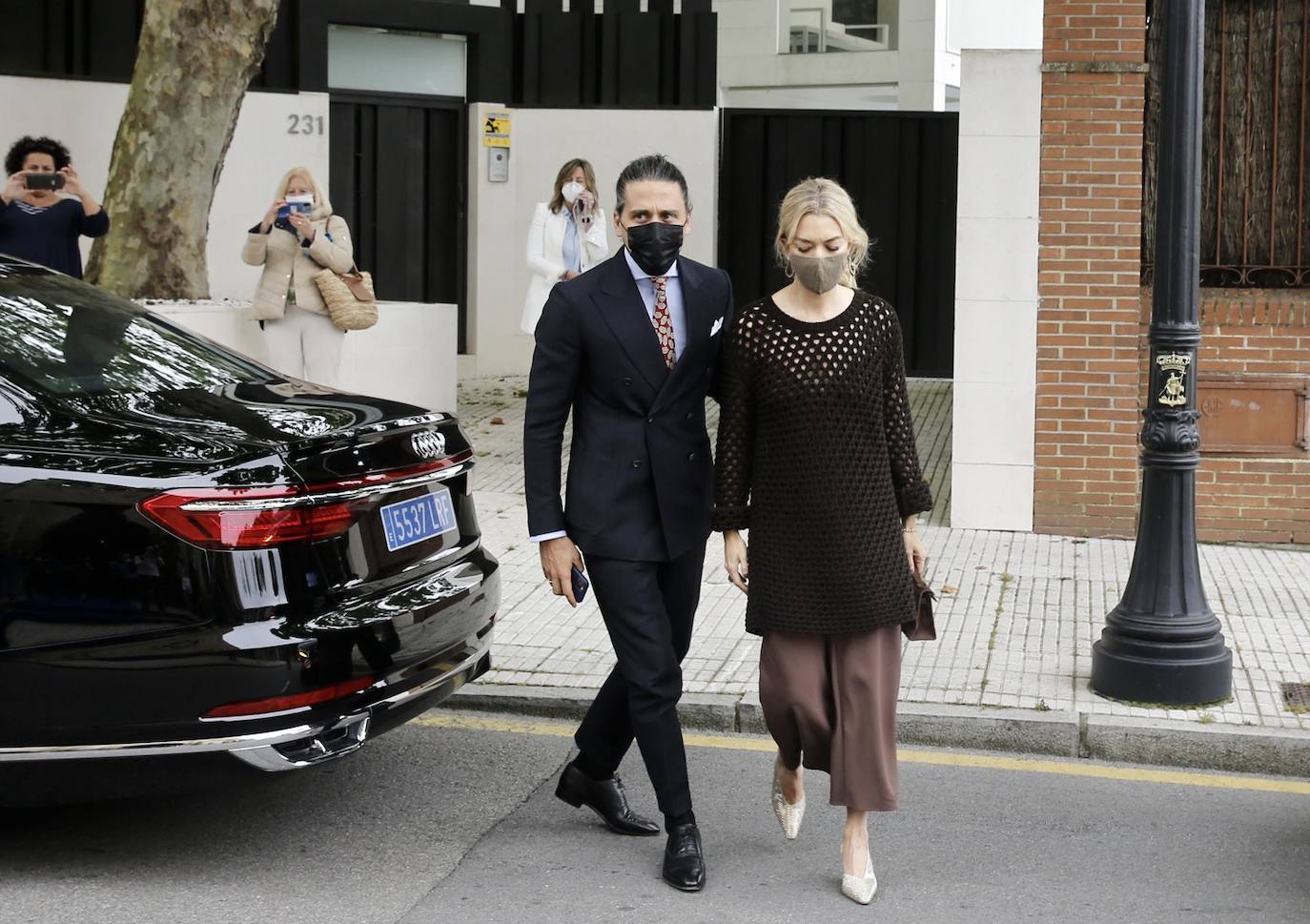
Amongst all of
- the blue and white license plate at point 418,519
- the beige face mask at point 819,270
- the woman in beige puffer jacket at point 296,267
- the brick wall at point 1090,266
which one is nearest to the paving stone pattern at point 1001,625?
the brick wall at point 1090,266

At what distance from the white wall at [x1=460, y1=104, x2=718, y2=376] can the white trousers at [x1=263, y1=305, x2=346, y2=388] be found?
512cm

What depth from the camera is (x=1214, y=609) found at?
797cm

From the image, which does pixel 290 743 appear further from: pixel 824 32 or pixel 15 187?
pixel 824 32

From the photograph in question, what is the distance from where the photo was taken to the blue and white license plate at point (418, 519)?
4883mm

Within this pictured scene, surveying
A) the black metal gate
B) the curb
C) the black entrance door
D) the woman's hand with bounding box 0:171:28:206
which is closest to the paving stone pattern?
the curb

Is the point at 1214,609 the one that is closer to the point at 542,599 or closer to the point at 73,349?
the point at 542,599

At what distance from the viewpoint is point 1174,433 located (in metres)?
6.45

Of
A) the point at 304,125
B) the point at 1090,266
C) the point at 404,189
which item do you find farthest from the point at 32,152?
the point at 1090,266

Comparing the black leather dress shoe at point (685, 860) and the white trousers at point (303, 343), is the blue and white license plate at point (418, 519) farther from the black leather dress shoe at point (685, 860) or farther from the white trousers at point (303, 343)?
the white trousers at point (303, 343)

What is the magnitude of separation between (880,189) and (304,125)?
503cm

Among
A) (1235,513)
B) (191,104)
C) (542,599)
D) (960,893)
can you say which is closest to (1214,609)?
(1235,513)

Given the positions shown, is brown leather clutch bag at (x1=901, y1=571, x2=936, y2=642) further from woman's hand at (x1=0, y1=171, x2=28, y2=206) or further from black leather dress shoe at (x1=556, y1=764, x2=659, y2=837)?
woman's hand at (x1=0, y1=171, x2=28, y2=206)

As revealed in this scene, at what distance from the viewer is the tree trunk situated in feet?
36.7

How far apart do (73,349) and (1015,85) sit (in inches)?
232
